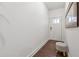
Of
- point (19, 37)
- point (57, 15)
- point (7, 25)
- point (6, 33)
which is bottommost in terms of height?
point (19, 37)

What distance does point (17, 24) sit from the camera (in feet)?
5.12

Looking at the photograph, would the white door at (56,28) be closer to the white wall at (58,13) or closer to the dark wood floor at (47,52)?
the white wall at (58,13)

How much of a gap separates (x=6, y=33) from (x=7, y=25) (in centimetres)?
14

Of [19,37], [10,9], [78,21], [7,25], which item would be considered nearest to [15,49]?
[19,37]

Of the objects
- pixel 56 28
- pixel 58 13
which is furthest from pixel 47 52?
pixel 58 13

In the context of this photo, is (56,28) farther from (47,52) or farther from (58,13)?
(47,52)

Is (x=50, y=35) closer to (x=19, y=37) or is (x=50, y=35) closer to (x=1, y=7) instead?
(x=19, y=37)

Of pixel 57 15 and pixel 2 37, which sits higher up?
pixel 57 15

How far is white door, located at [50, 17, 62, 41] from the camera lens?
15.6ft

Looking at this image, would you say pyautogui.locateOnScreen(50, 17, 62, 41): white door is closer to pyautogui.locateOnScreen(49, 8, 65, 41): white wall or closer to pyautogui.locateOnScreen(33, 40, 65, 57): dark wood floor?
pyautogui.locateOnScreen(49, 8, 65, 41): white wall

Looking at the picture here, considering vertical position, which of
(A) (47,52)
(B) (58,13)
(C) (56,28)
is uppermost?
(B) (58,13)

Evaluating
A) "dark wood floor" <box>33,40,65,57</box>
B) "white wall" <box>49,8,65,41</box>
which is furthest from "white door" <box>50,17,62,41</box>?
"dark wood floor" <box>33,40,65,57</box>

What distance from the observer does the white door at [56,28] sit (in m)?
4.74

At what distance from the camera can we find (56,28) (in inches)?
191
